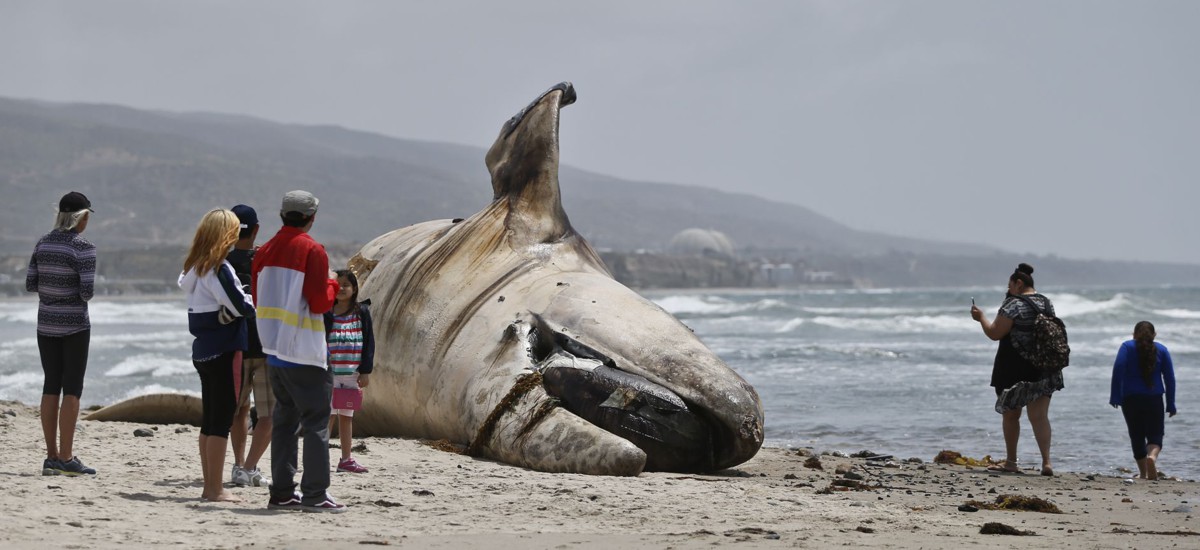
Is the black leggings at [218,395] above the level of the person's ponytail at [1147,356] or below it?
below

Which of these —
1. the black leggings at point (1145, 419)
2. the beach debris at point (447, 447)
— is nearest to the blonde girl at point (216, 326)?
the beach debris at point (447, 447)

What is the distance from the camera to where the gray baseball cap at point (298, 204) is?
6.29 m

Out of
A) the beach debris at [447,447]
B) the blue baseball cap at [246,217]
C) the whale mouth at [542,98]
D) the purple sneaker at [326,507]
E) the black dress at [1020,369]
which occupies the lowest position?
the beach debris at [447,447]

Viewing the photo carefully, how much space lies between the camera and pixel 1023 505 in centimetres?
758

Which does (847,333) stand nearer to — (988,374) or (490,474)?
(988,374)

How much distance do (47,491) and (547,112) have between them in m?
5.78

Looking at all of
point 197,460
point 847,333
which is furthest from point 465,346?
point 847,333

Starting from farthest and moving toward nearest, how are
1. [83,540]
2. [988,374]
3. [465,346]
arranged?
[988,374] → [465,346] → [83,540]

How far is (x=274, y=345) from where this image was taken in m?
6.19

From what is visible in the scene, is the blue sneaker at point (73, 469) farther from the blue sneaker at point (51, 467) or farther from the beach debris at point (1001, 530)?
the beach debris at point (1001, 530)

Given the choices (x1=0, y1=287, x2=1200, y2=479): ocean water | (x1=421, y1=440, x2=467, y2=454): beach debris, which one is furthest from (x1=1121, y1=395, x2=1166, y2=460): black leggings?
(x1=421, y1=440, x2=467, y2=454): beach debris

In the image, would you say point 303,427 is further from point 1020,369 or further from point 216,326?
point 1020,369

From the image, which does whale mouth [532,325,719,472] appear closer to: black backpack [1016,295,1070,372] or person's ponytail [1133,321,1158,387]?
black backpack [1016,295,1070,372]

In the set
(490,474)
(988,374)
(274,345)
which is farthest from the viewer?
(988,374)
